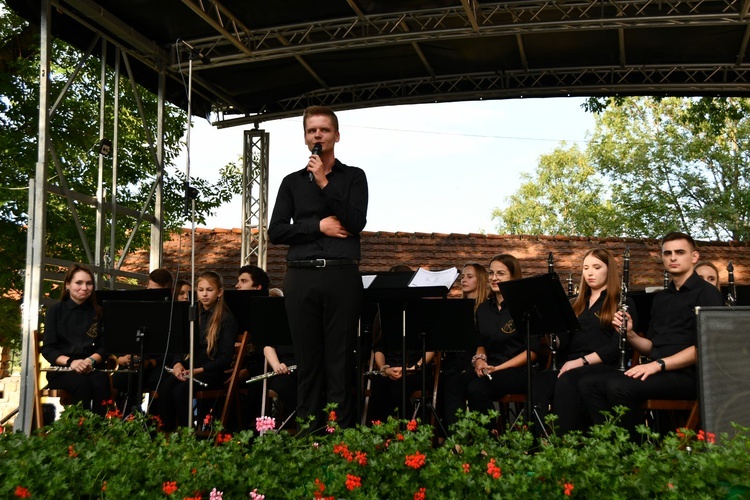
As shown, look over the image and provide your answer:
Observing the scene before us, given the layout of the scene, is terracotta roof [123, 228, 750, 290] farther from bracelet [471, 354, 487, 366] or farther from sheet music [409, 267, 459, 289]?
sheet music [409, 267, 459, 289]

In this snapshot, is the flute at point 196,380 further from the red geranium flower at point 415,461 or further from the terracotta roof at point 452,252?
the terracotta roof at point 452,252

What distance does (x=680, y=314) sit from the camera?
5.69 meters

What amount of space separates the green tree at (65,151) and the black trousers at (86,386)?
531 centimetres

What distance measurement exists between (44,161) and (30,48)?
757 cm

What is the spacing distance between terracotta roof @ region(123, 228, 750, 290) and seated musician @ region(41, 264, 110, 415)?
8.28 metres

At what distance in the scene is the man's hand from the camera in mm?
4480

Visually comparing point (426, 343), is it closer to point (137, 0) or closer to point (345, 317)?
point (345, 317)

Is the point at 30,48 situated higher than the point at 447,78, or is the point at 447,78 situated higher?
the point at 30,48

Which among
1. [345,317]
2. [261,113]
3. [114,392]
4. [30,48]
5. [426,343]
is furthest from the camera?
[30,48]

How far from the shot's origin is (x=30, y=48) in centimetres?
1412

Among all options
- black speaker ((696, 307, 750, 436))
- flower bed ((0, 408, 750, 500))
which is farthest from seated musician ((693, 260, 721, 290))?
flower bed ((0, 408, 750, 500))

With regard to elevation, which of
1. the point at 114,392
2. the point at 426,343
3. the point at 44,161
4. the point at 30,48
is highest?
the point at 30,48

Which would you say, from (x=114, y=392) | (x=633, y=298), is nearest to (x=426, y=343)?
(x=633, y=298)

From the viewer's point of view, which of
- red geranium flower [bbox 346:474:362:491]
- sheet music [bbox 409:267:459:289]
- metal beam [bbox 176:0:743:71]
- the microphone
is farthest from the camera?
metal beam [bbox 176:0:743:71]
